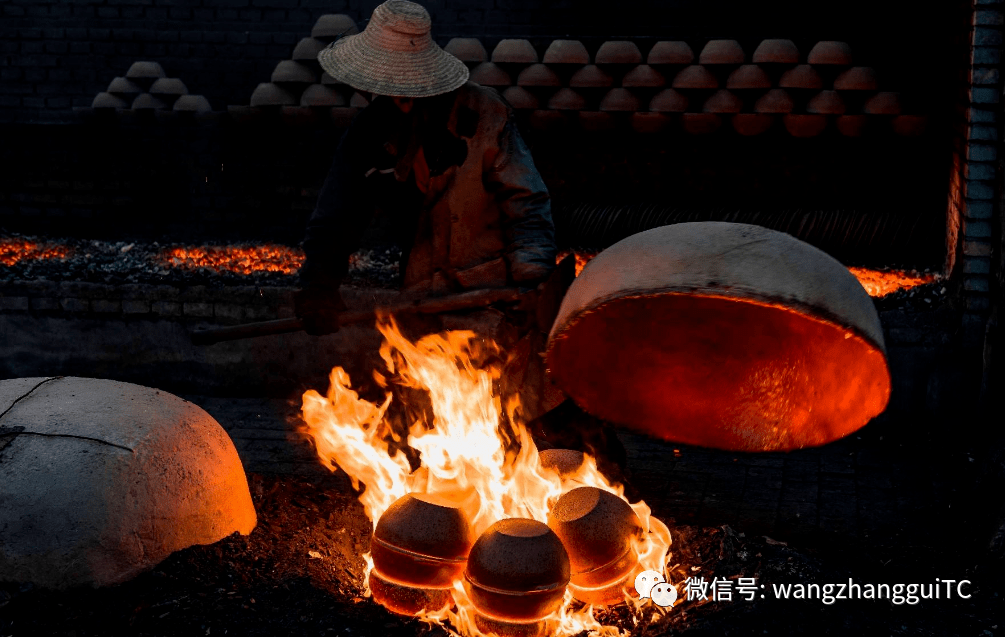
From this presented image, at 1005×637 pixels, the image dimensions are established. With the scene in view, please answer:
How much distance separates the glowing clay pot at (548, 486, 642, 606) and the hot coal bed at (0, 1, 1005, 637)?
1cm

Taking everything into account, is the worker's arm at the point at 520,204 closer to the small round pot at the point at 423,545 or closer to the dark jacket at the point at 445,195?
the dark jacket at the point at 445,195

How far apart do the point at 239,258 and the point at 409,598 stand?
17.4 ft

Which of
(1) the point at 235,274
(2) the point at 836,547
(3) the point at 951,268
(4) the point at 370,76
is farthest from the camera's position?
(1) the point at 235,274

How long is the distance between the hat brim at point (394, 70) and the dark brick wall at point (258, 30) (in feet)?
15.5

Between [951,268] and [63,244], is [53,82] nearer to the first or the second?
[63,244]

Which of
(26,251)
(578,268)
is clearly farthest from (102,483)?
(26,251)

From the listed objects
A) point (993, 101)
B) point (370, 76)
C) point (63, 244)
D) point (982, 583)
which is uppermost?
point (370, 76)

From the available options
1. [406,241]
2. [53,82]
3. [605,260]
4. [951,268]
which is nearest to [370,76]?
[406,241]

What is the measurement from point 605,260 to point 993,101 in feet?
13.2

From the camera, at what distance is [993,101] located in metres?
5.67

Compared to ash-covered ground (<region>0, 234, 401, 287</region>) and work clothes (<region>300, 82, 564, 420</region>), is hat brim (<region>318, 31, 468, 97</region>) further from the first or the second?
ash-covered ground (<region>0, 234, 401, 287</region>)

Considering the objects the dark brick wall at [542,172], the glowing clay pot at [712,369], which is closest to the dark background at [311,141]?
the dark brick wall at [542,172]

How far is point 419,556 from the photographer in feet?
10.8

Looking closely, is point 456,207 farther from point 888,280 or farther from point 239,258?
point 239,258
